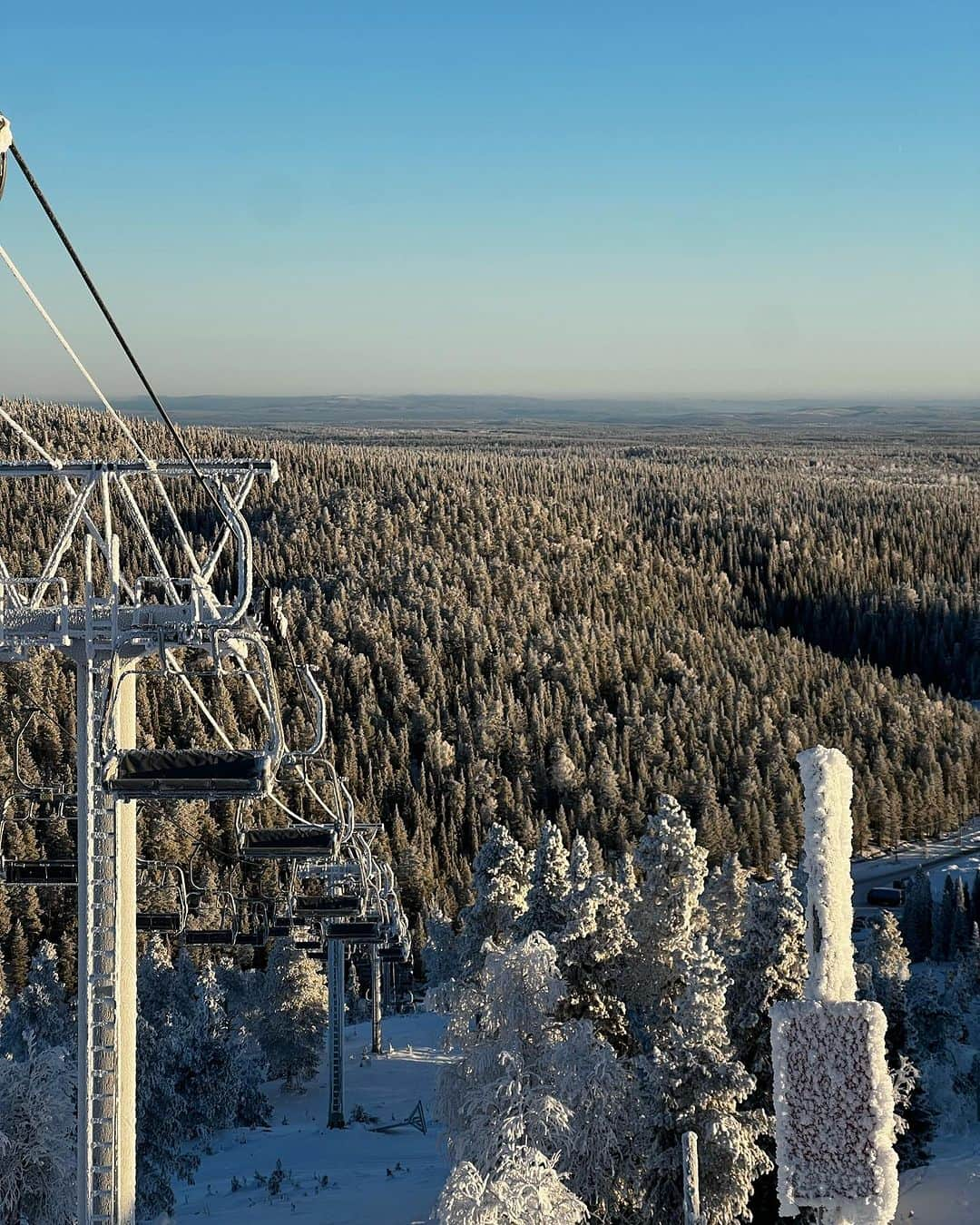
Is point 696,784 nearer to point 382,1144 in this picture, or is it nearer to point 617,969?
point 382,1144

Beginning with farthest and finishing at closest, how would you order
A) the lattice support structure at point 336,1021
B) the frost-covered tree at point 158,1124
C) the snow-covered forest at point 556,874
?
the lattice support structure at point 336,1021 → the frost-covered tree at point 158,1124 → the snow-covered forest at point 556,874

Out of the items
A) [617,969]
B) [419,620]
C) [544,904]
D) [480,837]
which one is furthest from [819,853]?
[419,620]

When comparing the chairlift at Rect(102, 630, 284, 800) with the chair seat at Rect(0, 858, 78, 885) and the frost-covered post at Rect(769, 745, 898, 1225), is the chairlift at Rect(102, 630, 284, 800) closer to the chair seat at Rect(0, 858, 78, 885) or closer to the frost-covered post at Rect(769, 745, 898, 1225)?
the chair seat at Rect(0, 858, 78, 885)

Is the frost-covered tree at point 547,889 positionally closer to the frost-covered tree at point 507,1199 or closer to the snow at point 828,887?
the frost-covered tree at point 507,1199

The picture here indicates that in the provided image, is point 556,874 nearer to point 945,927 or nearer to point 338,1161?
point 338,1161

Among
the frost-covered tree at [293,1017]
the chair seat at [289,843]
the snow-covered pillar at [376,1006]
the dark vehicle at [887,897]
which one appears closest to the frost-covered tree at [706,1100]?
the chair seat at [289,843]

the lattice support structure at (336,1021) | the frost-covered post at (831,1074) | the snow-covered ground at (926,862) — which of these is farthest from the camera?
the snow-covered ground at (926,862)
